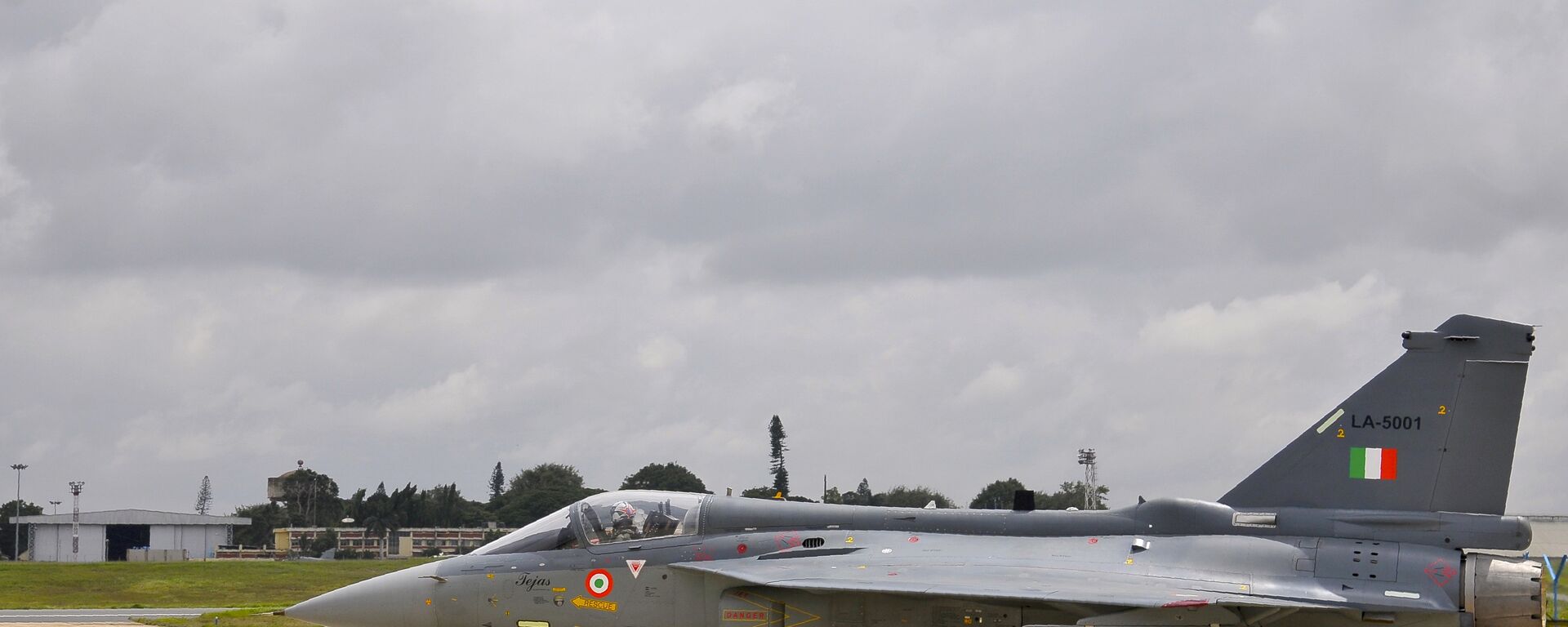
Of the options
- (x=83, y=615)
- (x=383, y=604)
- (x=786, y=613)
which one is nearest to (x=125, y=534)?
(x=83, y=615)

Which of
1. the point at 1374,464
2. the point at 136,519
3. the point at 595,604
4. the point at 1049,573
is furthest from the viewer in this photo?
the point at 136,519

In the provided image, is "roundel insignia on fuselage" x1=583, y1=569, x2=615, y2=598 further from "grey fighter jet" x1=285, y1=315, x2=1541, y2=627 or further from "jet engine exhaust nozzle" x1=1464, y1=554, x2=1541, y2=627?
"jet engine exhaust nozzle" x1=1464, y1=554, x2=1541, y2=627

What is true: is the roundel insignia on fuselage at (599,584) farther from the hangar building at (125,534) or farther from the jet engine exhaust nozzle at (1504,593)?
the hangar building at (125,534)

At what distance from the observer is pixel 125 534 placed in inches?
3684

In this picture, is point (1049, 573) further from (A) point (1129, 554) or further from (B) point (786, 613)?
(B) point (786, 613)

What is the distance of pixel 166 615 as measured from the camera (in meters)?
33.0

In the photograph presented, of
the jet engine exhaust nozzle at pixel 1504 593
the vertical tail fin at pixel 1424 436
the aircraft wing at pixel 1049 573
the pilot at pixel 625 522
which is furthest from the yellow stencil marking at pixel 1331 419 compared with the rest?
the pilot at pixel 625 522

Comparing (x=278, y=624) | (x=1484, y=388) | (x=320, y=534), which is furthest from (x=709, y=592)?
(x=320, y=534)

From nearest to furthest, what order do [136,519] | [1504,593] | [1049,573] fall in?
1. [1504,593]
2. [1049,573]
3. [136,519]

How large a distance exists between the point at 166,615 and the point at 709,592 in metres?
20.9

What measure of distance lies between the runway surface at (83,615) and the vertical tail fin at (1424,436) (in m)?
24.0

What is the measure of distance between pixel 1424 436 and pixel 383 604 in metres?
12.6

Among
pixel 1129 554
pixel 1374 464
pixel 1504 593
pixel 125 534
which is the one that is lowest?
pixel 125 534

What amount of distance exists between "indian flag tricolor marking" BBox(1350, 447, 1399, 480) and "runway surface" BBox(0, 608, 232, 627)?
24458 millimetres
